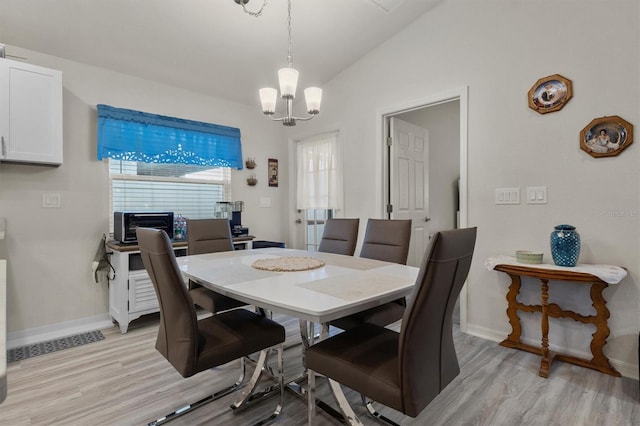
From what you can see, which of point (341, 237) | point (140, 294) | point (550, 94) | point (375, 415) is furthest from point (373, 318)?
point (140, 294)

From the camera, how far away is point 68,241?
289 centimetres

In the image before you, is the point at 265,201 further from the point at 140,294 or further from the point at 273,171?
the point at 140,294

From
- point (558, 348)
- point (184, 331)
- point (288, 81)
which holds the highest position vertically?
point (288, 81)

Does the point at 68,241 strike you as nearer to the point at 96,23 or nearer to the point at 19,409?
the point at 19,409

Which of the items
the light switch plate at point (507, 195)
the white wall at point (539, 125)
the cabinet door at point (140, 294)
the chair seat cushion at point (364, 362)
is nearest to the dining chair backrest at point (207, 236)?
the cabinet door at point (140, 294)

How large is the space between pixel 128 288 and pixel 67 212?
0.87 m

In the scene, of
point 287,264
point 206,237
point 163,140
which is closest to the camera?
point 287,264

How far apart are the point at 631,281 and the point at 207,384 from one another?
2.78 m

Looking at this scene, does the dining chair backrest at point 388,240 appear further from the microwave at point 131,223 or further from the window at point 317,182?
the microwave at point 131,223

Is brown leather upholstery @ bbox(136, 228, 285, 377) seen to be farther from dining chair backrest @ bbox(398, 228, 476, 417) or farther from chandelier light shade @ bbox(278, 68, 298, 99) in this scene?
chandelier light shade @ bbox(278, 68, 298, 99)

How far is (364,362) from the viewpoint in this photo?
4.18 ft

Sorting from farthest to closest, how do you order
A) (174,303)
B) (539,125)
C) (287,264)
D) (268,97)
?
1. (539,125)
2. (268,97)
3. (287,264)
4. (174,303)

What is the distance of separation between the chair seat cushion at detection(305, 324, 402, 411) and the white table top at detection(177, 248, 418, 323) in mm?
212

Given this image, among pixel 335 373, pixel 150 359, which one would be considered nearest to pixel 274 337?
pixel 335 373
